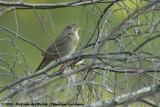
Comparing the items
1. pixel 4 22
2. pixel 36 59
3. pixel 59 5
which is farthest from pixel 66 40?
pixel 59 5

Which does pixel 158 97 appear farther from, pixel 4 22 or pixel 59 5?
pixel 4 22

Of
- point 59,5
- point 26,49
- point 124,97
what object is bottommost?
point 124,97

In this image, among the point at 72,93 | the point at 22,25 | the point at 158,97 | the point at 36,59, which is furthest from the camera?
the point at 22,25

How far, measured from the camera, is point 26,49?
8445mm

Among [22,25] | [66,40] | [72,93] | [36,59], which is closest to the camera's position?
[72,93]

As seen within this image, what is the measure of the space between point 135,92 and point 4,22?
6146 millimetres

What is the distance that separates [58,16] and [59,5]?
552cm

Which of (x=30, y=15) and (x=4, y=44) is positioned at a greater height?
(x=30, y=15)

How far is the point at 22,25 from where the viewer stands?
8.78 metres

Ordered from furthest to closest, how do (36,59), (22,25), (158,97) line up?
(22,25)
(36,59)
(158,97)

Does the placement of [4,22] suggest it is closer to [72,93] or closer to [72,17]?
[72,17]

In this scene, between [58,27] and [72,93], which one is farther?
[58,27]

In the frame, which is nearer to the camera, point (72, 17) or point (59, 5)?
point (59, 5)

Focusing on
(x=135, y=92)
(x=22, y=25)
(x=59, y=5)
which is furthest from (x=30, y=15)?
(x=135, y=92)
